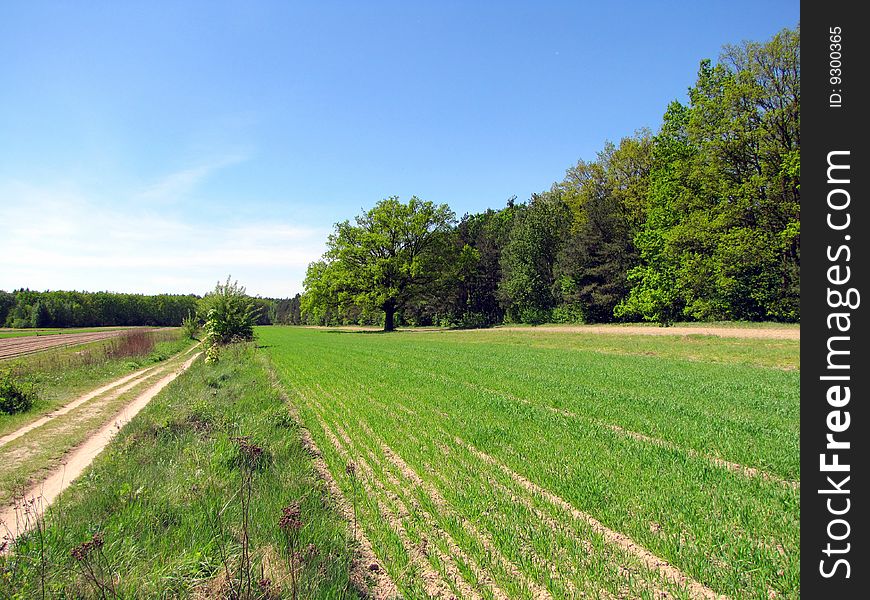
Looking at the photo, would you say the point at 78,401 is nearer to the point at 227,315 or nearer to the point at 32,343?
the point at 227,315

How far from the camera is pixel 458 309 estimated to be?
63031 millimetres

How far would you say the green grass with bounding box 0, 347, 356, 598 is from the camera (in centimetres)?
304

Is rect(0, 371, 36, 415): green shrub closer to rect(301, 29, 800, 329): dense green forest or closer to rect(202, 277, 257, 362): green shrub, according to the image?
rect(202, 277, 257, 362): green shrub

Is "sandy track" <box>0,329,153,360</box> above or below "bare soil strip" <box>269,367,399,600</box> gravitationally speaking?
below

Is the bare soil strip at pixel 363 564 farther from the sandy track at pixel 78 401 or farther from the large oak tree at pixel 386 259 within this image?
the large oak tree at pixel 386 259

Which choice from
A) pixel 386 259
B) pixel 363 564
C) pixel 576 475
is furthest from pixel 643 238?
pixel 363 564

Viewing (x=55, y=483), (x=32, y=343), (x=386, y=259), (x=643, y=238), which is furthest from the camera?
(x=386, y=259)

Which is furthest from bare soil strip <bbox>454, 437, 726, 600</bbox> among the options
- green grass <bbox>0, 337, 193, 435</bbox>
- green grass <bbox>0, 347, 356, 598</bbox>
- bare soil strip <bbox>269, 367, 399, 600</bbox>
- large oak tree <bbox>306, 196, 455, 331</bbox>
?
large oak tree <bbox>306, 196, 455, 331</bbox>

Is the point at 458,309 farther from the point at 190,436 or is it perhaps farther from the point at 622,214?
the point at 190,436

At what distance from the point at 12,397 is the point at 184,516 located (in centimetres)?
1103

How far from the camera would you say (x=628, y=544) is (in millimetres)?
3586

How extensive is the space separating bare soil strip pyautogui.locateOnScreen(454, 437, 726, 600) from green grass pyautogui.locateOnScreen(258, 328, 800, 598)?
56 millimetres

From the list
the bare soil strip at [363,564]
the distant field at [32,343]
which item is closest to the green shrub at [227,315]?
the distant field at [32,343]

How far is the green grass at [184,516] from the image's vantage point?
9.98 feet
